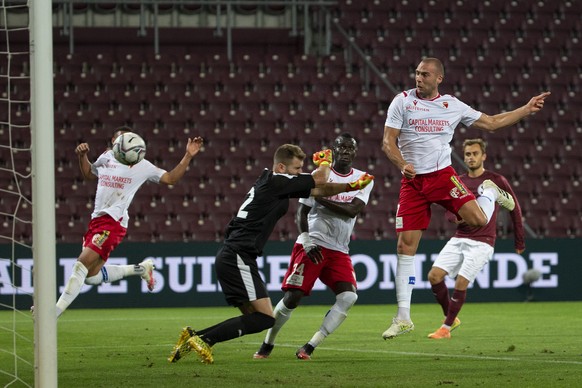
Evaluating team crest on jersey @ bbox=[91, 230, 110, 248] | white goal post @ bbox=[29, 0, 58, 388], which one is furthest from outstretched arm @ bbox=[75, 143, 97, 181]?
white goal post @ bbox=[29, 0, 58, 388]

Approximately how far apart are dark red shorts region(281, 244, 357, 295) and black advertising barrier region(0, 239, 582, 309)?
8.56 meters

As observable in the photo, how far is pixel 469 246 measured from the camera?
38.7 feet

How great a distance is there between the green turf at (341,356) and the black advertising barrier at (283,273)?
110 inches

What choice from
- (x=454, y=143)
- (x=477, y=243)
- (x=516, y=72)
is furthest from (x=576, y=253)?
(x=477, y=243)

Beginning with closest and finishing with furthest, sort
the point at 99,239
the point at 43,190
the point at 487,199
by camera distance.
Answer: the point at 43,190, the point at 99,239, the point at 487,199

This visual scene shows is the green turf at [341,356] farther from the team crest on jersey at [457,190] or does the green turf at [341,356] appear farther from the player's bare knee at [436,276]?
the team crest on jersey at [457,190]

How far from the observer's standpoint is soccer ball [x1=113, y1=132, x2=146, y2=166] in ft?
33.4

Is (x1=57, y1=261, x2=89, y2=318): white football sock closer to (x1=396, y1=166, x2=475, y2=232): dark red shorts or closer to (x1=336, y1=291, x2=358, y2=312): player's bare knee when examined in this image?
(x1=336, y1=291, x2=358, y2=312): player's bare knee

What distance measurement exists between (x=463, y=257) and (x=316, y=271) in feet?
10.6

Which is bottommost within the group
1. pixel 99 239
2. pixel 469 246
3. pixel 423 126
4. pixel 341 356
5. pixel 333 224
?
pixel 341 356

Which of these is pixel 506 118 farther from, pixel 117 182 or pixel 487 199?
pixel 117 182

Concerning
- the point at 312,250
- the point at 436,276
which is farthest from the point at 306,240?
the point at 436,276

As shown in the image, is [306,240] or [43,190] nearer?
[43,190]

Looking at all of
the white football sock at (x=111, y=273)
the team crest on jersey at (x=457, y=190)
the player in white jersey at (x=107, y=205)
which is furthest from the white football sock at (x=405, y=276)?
the white football sock at (x=111, y=273)
